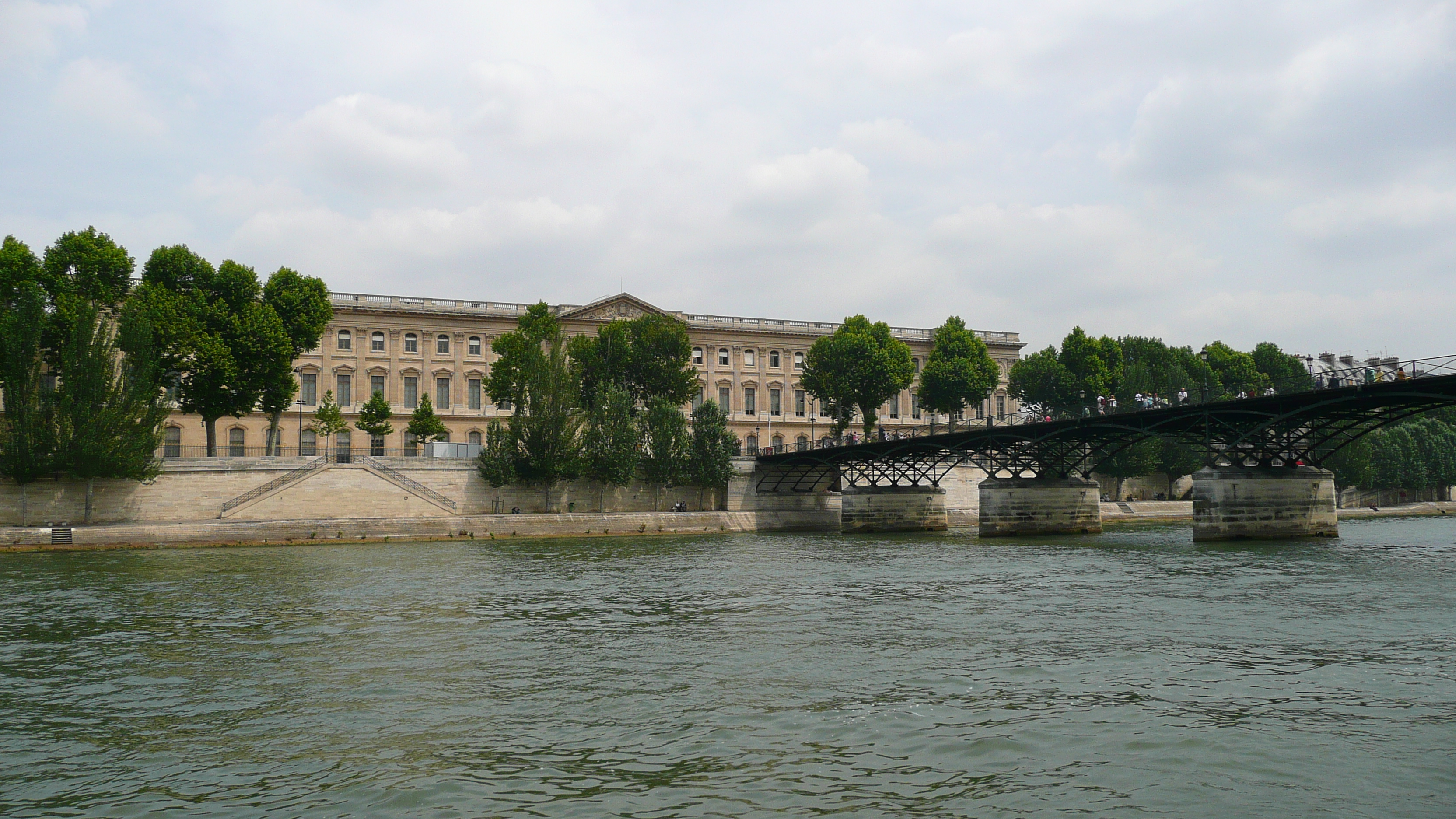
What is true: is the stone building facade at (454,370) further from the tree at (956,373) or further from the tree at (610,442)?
the tree at (610,442)

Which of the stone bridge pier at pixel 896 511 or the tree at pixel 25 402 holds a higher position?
the tree at pixel 25 402

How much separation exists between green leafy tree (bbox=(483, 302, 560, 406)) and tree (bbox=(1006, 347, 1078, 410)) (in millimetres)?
47155

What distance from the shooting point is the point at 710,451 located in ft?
248

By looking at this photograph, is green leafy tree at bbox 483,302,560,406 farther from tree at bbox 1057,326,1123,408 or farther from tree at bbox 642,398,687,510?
tree at bbox 1057,326,1123,408

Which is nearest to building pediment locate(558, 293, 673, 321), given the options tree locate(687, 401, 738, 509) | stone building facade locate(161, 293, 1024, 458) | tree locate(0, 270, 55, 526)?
stone building facade locate(161, 293, 1024, 458)

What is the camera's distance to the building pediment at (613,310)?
99.1 meters

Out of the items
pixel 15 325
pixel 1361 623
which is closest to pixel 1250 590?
pixel 1361 623

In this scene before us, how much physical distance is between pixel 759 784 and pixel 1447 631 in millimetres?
17871

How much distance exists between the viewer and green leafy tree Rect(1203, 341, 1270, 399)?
107 m

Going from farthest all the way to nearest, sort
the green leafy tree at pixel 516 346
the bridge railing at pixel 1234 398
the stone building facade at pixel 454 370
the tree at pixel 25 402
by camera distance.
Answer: the stone building facade at pixel 454 370 → the green leafy tree at pixel 516 346 → the tree at pixel 25 402 → the bridge railing at pixel 1234 398

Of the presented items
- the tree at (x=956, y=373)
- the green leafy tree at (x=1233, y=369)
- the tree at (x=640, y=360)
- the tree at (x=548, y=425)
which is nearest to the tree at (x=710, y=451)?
the tree at (x=640, y=360)

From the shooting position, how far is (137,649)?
22000mm

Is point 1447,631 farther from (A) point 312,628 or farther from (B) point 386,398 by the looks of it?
(B) point 386,398

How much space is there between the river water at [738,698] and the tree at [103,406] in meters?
24.4
